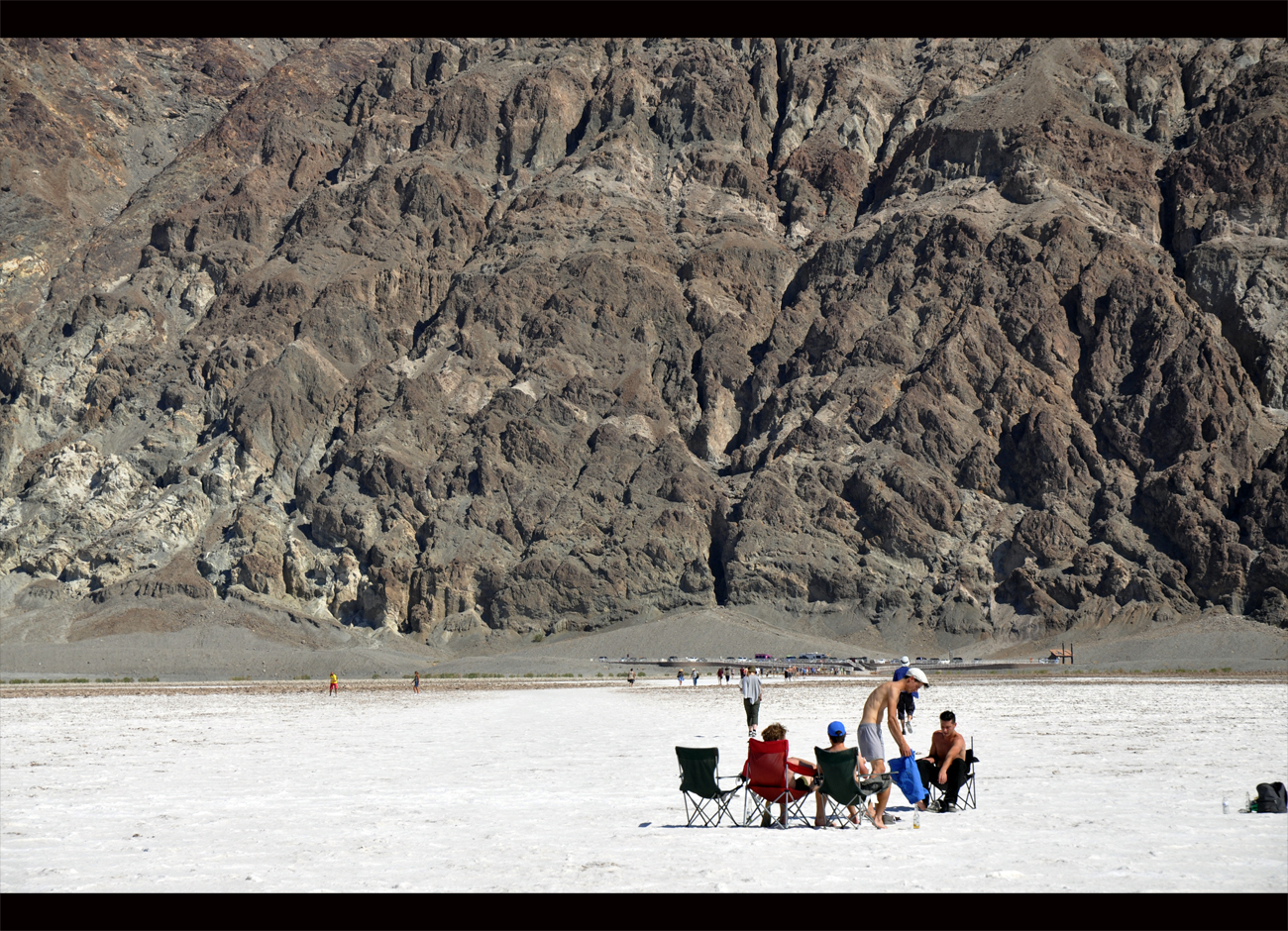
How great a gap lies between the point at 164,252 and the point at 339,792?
175 metres

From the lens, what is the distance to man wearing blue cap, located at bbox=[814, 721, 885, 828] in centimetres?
1529

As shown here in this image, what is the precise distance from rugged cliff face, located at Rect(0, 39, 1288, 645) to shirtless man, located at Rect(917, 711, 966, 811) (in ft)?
373

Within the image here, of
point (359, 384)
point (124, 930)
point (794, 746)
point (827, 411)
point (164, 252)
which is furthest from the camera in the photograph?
point (164, 252)

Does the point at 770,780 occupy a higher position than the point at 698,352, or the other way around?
the point at 698,352

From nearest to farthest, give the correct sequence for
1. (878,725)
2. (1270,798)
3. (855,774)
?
(855,774) → (1270,798) → (878,725)

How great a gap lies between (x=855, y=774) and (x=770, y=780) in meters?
0.98

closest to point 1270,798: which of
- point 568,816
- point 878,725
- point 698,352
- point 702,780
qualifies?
point 878,725

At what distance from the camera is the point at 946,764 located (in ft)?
54.5

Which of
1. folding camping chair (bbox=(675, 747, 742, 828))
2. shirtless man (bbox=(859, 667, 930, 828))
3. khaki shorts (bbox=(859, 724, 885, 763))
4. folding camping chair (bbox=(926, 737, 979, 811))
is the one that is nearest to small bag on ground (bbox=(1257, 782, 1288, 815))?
folding camping chair (bbox=(926, 737, 979, 811))

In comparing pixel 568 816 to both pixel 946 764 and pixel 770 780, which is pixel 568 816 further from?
pixel 946 764

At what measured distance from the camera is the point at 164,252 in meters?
181

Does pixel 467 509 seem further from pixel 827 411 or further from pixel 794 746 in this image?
pixel 794 746

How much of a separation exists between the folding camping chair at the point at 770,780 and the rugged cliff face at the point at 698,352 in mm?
115517

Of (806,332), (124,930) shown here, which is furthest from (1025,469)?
(124,930)
